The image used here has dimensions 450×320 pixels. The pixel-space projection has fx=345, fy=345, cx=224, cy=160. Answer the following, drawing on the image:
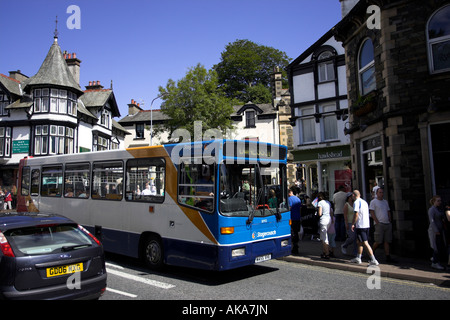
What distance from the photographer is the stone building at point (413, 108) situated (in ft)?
30.9

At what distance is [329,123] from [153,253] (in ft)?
57.4

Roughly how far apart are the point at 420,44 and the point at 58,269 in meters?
10.4

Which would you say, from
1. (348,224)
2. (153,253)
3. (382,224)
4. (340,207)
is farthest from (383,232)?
(153,253)

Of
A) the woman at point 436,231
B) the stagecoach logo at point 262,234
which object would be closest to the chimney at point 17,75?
the stagecoach logo at point 262,234

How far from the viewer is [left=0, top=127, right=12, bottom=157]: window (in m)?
29.0

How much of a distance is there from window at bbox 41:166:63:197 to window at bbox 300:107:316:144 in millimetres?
16479

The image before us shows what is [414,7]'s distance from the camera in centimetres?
982

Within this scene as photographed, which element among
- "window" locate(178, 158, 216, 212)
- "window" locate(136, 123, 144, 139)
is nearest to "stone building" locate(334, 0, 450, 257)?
"window" locate(178, 158, 216, 212)

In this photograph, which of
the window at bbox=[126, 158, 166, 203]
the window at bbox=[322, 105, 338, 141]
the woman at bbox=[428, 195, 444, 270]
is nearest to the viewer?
the woman at bbox=[428, 195, 444, 270]

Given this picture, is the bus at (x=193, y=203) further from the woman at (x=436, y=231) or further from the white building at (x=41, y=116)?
the white building at (x=41, y=116)

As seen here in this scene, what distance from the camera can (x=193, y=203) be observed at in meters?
7.26

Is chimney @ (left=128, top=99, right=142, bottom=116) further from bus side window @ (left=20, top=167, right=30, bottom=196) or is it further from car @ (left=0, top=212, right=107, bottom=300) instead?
car @ (left=0, top=212, right=107, bottom=300)
